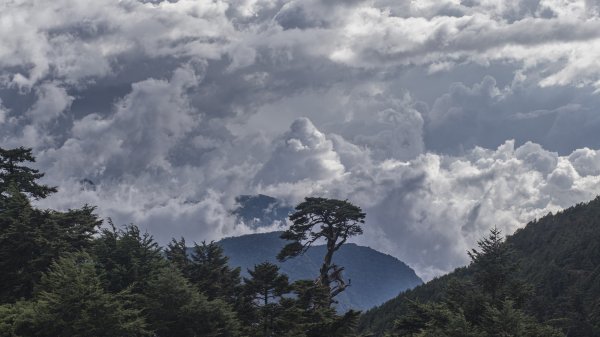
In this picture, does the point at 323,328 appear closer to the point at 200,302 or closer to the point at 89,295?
the point at 200,302

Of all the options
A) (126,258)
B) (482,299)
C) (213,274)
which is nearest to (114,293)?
(126,258)

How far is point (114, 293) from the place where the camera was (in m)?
44.5

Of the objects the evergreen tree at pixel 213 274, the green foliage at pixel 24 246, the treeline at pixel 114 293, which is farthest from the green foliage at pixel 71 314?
the evergreen tree at pixel 213 274

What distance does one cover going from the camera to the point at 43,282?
38375 millimetres

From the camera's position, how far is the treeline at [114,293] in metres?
34.1

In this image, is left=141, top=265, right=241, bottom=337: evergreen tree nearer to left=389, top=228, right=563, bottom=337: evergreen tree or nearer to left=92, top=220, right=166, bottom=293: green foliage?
left=92, top=220, right=166, bottom=293: green foliage

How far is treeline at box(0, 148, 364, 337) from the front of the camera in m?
34.1

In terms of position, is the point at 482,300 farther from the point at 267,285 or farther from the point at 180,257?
the point at 180,257

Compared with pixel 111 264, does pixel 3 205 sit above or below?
above

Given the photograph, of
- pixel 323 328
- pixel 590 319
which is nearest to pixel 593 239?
pixel 590 319

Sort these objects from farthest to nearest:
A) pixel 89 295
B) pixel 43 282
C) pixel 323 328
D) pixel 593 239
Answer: pixel 593 239, pixel 323 328, pixel 43 282, pixel 89 295

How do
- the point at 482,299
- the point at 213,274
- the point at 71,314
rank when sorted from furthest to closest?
the point at 213,274, the point at 482,299, the point at 71,314

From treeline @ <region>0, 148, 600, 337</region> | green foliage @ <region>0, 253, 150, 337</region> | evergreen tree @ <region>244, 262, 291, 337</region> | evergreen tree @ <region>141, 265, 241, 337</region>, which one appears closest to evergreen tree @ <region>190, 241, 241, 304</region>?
treeline @ <region>0, 148, 600, 337</region>

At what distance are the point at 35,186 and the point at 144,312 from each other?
27585 millimetres
